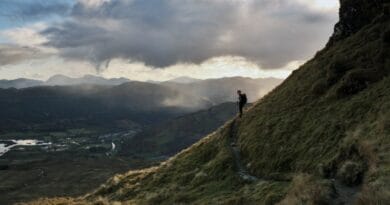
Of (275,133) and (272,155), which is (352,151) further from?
(275,133)

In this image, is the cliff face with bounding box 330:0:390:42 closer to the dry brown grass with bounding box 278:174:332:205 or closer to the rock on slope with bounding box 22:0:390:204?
the rock on slope with bounding box 22:0:390:204

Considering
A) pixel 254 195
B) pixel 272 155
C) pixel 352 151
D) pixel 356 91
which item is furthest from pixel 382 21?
pixel 254 195

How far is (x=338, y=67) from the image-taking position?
4500cm

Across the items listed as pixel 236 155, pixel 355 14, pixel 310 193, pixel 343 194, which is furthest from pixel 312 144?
pixel 355 14

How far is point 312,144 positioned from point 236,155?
33.9ft

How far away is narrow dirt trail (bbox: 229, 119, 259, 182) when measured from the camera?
119 feet

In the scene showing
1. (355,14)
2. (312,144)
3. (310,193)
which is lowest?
(310,193)

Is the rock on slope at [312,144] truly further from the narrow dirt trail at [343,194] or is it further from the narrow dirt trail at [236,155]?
the narrow dirt trail at [236,155]

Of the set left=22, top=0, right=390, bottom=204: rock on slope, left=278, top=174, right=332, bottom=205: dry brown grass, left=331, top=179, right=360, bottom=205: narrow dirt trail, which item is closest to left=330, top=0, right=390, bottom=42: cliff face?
left=22, top=0, right=390, bottom=204: rock on slope

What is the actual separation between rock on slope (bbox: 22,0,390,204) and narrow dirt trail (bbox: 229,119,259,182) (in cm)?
29

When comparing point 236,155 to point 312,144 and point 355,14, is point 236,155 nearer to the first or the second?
point 312,144

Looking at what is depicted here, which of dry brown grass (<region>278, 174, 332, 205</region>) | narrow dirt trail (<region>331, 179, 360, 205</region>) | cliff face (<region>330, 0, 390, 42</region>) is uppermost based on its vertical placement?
cliff face (<region>330, 0, 390, 42</region>)

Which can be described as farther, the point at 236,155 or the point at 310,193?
the point at 236,155

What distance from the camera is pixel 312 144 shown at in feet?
112
